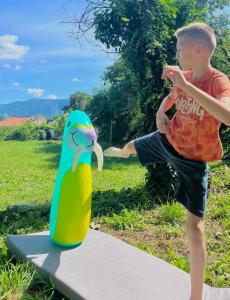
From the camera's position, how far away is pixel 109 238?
4.12m

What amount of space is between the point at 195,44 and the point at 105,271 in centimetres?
189

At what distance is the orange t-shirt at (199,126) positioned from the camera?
106 inches

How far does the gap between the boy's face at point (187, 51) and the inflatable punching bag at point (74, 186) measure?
1394 millimetres

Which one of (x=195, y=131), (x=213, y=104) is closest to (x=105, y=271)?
(x=195, y=131)

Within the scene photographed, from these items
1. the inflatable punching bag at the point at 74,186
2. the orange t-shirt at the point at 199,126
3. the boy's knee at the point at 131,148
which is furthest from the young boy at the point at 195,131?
the inflatable punching bag at the point at 74,186

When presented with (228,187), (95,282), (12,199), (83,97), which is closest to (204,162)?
(95,282)

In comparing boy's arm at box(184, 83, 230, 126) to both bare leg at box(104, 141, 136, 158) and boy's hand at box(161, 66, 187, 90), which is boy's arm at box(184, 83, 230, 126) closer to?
boy's hand at box(161, 66, 187, 90)

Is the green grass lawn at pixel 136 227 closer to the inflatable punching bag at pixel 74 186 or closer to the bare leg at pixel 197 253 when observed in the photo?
the inflatable punching bag at pixel 74 186

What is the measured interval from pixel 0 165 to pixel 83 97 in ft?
113

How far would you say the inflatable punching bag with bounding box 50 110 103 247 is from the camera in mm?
3814

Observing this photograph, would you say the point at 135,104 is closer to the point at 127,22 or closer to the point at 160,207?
the point at 127,22

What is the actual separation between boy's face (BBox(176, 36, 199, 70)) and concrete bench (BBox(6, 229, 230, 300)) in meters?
1.66

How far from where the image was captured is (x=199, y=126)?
8.96 ft

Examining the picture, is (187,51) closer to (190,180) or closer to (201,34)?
(201,34)
